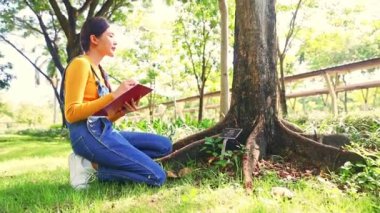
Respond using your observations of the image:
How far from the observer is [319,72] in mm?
6957

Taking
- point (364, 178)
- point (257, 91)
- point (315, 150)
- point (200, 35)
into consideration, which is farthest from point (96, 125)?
point (200, 35)

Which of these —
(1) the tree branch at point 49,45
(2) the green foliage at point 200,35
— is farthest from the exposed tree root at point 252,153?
(1) the tree branch at point 49,45

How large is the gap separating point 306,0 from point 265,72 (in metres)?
9.13

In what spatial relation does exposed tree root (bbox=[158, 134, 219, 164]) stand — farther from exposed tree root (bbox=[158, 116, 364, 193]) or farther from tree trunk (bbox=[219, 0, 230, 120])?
tree trunk (bbox=[219, 0, 230, 120])

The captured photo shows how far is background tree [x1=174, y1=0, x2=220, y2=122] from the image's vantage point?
1205 cm

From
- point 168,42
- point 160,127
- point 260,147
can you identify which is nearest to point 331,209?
point 260,147

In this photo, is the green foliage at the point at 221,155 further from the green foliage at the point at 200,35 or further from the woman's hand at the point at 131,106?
the green foliage at the point at 200,35

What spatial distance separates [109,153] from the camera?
10.1 ft

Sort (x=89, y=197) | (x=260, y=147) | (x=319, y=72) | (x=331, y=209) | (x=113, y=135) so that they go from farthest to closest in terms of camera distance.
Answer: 1. (x=319, y=72)
2. (x=260, y=147)
3. (x=113, y=135)
4. (x=89, y=197)
5. (x=331, y=209)

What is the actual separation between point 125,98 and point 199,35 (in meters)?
9.94

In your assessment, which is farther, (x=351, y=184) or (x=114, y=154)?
(x=114, y=154)

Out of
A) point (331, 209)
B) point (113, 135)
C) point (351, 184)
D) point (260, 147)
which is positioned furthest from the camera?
point (260, 147)

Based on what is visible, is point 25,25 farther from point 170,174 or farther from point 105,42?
point 170,174

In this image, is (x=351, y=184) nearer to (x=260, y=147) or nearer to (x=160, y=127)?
(x=260, y=147)
